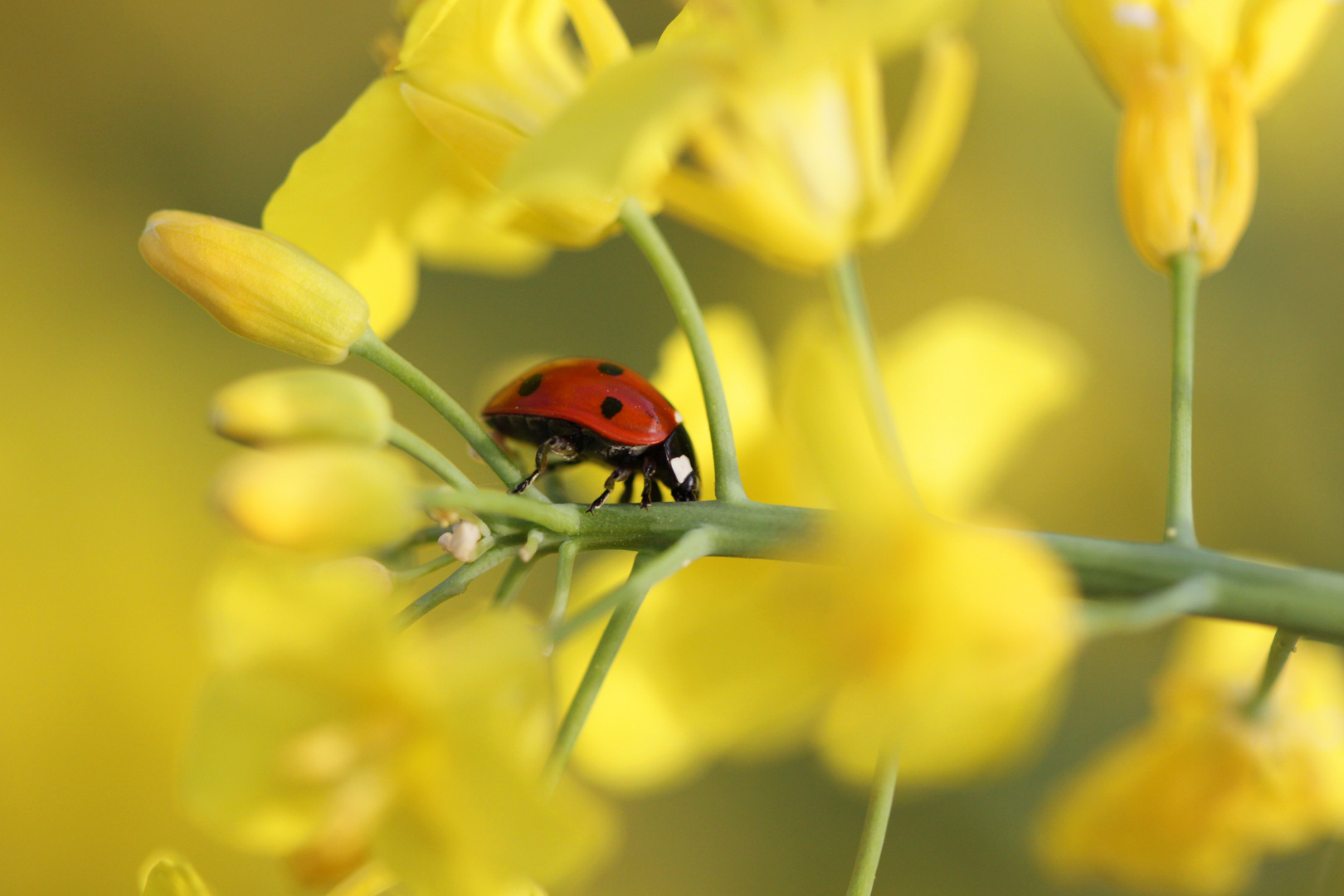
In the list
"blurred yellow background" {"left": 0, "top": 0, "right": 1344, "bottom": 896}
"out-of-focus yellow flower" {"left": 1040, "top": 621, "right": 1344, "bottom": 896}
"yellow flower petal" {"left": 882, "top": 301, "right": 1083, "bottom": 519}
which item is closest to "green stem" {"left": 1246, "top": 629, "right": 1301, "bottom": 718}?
"out-of-focus yellow flower" {"left": 1040, "top": 621, "right": 1344, "bottom": 896}

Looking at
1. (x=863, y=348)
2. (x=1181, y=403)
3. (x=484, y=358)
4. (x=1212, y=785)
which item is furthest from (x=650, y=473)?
(x=484, y=358)

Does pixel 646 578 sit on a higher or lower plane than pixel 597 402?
lower

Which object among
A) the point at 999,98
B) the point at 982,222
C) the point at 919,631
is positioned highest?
the point at 999,98

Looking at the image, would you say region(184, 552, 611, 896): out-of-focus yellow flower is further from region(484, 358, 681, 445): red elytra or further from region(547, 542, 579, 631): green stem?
region(484, 358, 681, 445): red elytra

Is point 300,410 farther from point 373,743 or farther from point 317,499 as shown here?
point 373,743

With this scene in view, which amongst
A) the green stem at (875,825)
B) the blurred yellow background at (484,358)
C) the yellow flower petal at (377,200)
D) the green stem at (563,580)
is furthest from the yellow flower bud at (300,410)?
the blurred yellow background at (484,358)

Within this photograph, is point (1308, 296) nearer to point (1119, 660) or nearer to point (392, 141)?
point (1119, 660)

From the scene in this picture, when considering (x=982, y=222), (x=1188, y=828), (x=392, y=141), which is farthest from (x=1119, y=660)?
(x=392, y=141)

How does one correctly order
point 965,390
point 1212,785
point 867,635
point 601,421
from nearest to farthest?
point 867,635, point 601,421, point 1212,785, point 965,390
